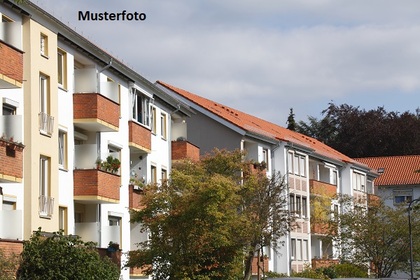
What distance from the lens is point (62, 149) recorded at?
3691 centimetres

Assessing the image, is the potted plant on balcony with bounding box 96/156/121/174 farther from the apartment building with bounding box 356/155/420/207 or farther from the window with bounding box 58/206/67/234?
the apartment building with bounding box 356/155/420/207

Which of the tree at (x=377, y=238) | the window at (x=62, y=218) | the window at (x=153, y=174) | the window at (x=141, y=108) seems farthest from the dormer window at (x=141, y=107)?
the tree at (x=377, y=238)

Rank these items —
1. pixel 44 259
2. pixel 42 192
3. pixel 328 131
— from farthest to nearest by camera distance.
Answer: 1. pixel 328 131
2. pixel 42 192
3. pixel 44 259

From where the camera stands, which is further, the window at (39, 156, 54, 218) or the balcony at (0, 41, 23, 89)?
the window at (39, 156, 54, 218)

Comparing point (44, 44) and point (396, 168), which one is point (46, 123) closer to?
point (44, 44)

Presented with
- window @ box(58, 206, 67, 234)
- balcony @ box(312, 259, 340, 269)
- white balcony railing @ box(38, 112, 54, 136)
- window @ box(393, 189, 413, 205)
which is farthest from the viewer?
window @ box(393, 189, 413, 205)

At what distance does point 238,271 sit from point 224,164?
37.7ft

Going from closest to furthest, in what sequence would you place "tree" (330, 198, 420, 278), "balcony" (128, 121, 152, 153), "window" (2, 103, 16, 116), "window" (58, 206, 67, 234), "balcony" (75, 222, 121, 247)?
"window" (2, 103, 16, 116) → "window" (58, 206, 67, 234) → "balcony" (75, 222, 121, 247) → "balcony" (128, 121, 152, 153) → "tree" (330, 198, 420, 278)

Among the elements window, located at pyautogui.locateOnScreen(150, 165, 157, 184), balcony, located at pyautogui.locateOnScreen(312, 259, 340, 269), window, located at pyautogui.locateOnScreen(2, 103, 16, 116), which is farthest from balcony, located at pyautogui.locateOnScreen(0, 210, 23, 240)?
balcony, located at pyautogui.locateOnScreen(312, 259, 340, 269)

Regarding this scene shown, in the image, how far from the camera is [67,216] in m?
36.7

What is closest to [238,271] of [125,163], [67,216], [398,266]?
[67,216]

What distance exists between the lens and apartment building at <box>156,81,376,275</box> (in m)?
62.2

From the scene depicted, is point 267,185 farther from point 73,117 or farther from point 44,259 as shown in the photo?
point 44,259

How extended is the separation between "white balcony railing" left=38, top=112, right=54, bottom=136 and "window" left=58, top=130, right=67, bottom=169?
6.48 feet
